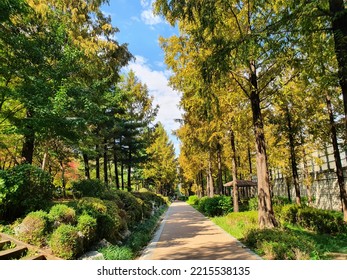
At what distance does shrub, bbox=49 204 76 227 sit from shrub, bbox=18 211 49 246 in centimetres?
23

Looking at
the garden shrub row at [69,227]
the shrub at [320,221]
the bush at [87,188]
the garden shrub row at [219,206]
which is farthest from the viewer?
the garden shrub row at [219,206]

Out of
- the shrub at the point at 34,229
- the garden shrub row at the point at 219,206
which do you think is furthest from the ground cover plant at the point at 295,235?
the shrub at the point at 34,229

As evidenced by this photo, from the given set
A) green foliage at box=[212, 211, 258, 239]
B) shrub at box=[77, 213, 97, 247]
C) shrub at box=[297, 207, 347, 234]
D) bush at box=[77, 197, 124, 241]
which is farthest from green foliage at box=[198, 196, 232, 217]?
shrub at box=[77, 213, 97, 247]

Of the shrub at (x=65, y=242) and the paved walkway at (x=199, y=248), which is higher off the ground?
the shrub at (x=65, y=242)

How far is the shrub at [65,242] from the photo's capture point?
6.64 m

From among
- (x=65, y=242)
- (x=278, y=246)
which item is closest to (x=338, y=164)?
(x=278, y=246)

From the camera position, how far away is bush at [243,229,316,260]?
6930mm

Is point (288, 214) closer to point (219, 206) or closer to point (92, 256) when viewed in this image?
point (219, 206)

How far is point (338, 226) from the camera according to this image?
1269cm

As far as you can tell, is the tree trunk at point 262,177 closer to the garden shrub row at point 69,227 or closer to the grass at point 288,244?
the grass at point 288,244

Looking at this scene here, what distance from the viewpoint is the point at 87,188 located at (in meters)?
11.8

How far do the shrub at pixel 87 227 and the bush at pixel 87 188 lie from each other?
12.4ft

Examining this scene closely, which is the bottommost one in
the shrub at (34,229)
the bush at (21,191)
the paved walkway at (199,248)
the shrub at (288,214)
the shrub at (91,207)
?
the paved walkway at (199,248)

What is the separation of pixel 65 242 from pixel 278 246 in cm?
504
